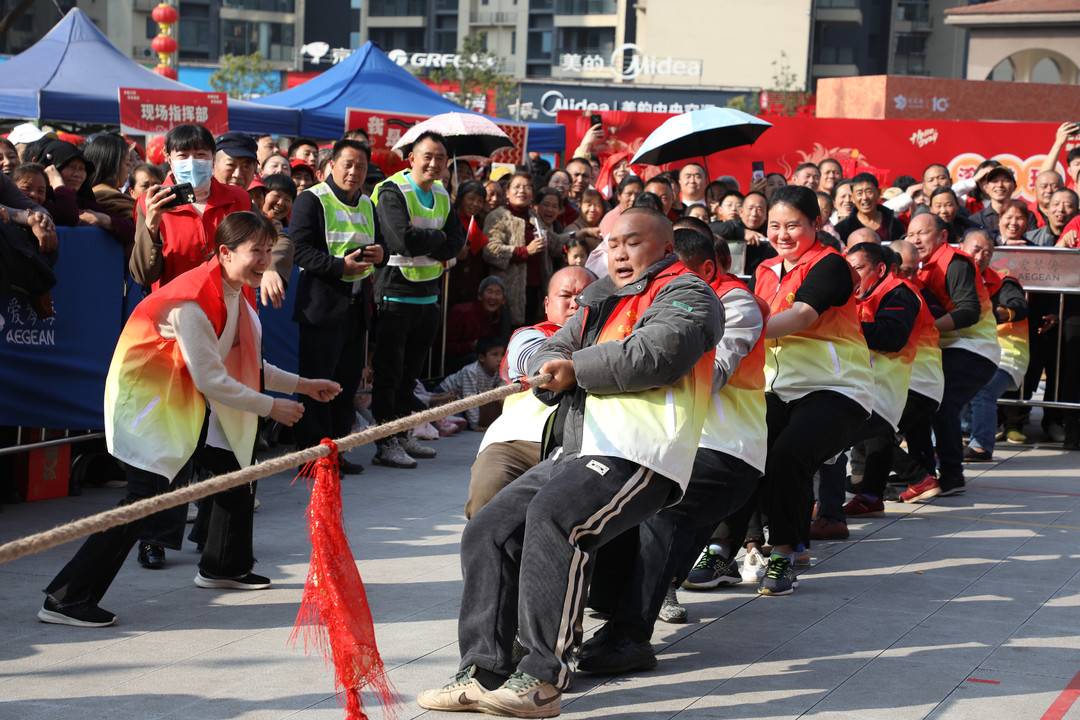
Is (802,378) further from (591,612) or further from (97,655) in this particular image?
(97,655)

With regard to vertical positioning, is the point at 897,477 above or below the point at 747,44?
below

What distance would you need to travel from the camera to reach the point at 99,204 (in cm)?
787

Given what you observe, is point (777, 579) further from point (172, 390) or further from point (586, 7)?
point (586, 7)

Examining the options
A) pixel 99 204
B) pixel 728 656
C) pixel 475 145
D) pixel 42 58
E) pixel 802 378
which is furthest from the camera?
pixel 42 58

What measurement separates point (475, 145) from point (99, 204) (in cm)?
477

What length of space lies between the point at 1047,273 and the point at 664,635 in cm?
656

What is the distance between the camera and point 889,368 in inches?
306

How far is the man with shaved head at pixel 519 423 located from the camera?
5543 millimetres

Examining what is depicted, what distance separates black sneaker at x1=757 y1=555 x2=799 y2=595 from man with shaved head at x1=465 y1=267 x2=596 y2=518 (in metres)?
1.49

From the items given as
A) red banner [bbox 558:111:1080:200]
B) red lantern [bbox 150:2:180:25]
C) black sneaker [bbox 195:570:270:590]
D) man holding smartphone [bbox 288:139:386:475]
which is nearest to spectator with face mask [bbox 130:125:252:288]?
man holding smartphone [bbox 288:139:386:475]

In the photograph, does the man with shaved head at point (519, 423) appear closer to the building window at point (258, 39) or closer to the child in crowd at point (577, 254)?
the child in crowd at point (577, 254)

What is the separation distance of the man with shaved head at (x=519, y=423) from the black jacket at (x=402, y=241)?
304cm

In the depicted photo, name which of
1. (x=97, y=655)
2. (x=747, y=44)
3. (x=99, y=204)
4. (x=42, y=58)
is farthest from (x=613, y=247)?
(x=747, y=44)

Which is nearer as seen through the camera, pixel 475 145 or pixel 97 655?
pixel 97 655
